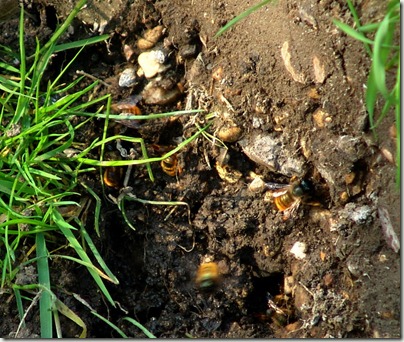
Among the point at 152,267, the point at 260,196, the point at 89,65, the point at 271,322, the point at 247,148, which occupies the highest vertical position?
the point at 89,65

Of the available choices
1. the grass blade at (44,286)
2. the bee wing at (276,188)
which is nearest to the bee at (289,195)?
the bee wing at (276,188)

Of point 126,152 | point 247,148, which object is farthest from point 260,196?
point 126,152

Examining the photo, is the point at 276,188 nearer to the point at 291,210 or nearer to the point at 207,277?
the point at 291,210

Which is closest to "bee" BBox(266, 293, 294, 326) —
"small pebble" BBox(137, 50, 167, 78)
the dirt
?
the dirt

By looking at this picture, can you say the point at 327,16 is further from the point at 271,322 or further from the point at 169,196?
the point at 271,322

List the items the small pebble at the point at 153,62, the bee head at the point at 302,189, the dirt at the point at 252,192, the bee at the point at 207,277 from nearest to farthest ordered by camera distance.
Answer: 1. the dirt at the point at 252,192
2. the bee head at the point at 302,189
3. the bee at the point at 207,277
4. the small pebble at the point at 153,62

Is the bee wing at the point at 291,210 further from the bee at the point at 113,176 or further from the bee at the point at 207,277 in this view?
the bee at the point at 113,176

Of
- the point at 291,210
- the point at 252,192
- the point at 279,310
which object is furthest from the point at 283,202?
the point at 279,310
